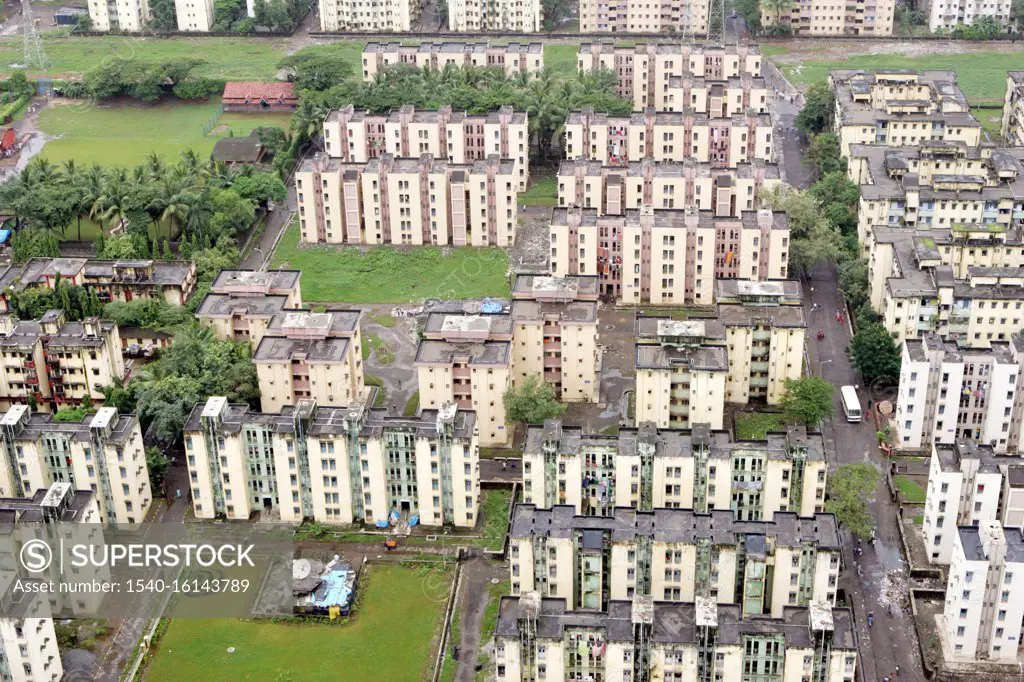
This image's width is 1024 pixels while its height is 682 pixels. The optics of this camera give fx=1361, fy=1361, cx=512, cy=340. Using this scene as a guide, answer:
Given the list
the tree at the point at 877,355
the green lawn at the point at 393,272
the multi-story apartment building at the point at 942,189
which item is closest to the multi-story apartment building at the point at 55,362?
the green lawn at the point at 393,272

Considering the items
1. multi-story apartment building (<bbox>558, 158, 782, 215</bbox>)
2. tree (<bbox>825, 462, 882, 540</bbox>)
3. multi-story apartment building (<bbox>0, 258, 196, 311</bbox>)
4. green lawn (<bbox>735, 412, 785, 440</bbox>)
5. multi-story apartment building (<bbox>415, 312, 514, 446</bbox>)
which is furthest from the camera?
multi-story apartment building (<bbox>558, 158, 782, 215</bbox>)

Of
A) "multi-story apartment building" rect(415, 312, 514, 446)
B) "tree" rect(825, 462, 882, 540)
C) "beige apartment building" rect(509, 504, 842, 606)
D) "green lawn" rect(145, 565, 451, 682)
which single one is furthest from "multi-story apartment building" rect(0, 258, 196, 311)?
"tree" rect(825, 462, 882, 540)

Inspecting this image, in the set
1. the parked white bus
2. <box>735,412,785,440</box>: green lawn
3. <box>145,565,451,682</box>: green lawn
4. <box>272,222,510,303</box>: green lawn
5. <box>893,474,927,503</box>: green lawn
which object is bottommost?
<box>145,565,451,682</box>: green lawn

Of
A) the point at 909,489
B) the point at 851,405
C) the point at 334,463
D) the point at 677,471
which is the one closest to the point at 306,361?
the point at 334,463

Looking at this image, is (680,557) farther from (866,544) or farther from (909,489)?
(909,489)

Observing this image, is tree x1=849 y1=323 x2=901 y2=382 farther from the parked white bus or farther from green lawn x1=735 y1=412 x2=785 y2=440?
green lawn x1=735 y1=412 x2=785 y2=440

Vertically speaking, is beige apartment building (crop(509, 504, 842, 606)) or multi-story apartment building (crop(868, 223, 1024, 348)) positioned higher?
multi-story apartment building (crop(868, 223, 1024, 348))

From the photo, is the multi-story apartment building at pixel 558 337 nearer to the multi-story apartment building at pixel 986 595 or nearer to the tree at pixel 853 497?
the tree at pixel 853 497

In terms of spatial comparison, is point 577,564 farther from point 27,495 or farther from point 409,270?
point 409,270
